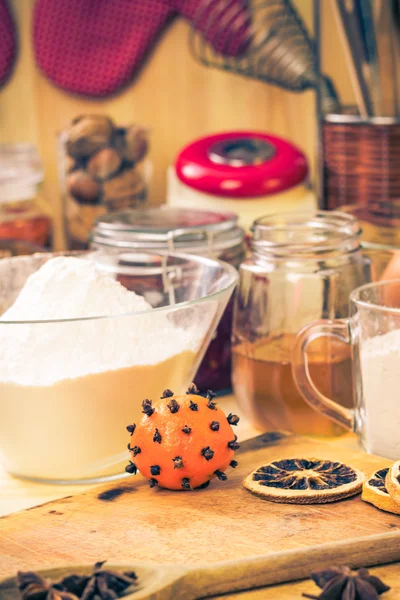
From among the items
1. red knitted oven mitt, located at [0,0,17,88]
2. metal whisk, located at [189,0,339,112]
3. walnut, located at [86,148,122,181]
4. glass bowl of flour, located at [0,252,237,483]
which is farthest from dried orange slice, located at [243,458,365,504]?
red knitted oven mitt, located at [0,0,17,88]

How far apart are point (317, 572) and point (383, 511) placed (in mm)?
112

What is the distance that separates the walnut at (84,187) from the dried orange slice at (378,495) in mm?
719

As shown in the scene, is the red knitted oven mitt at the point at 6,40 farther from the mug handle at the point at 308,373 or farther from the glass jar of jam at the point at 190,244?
the mug handle at the point at 308,373

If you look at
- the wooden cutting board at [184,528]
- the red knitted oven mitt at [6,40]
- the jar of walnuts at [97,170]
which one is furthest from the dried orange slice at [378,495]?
the red knitted oven mitt at [6,40]

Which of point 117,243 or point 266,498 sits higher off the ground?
point 117,243

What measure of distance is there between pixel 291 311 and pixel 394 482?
270mm

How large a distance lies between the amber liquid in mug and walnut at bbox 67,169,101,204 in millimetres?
471

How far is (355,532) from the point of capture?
647 mm

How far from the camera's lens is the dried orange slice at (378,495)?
0.67m

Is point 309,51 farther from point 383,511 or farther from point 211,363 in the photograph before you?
point 383,511

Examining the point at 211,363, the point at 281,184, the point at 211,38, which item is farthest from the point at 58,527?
the point at 211,38

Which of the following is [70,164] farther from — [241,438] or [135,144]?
[241,438]

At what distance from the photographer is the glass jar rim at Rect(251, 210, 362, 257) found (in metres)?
0.88

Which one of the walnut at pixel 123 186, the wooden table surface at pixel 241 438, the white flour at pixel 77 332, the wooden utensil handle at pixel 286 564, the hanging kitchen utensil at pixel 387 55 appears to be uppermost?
the hanging kitchen utensil at pixel 387 55
